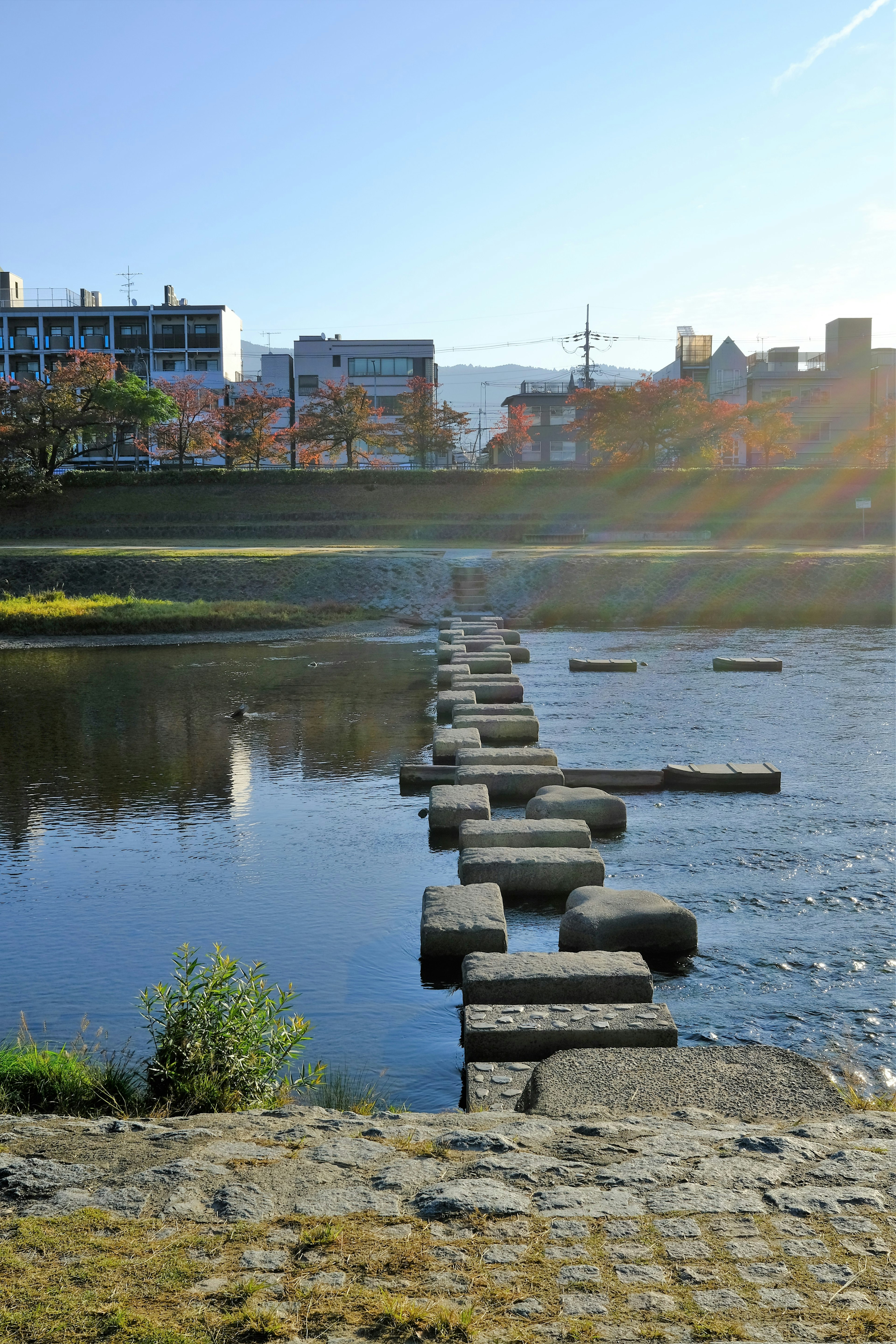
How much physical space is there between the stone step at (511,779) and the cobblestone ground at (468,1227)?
6143 millimetres

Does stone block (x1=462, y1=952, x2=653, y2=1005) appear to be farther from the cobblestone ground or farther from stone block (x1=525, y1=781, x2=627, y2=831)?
stone block (x1=525, y1=781, x2=627, y2=831)

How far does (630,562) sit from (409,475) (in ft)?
76.3

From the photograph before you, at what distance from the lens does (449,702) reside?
1513cm

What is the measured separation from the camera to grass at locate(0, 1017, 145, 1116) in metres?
4.89

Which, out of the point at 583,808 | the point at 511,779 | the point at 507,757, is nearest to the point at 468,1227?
the point at 583,808

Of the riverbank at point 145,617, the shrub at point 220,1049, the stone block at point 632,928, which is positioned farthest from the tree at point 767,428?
the shrub at point 220,1049

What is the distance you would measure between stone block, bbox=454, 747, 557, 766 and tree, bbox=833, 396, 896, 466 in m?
51.0

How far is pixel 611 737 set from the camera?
551 inches

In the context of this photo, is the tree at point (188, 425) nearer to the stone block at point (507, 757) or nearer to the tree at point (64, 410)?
the tree at point (64, 410)

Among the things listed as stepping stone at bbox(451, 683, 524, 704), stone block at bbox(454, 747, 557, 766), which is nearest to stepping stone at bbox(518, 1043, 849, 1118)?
stone block at bbox(454, 747, 557, 766)

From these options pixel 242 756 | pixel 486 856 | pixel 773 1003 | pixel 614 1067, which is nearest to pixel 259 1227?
pixel 614 1067

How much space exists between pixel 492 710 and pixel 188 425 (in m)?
49.1

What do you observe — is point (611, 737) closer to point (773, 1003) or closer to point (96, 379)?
point (773, 1003)

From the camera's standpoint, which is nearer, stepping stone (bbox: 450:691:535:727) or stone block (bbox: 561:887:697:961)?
stone block (bbox: 561:887:697:961)
